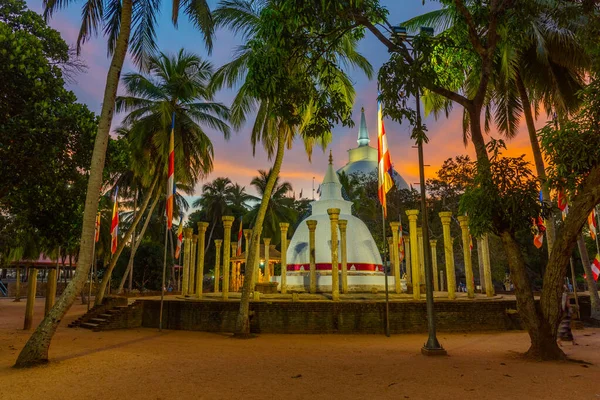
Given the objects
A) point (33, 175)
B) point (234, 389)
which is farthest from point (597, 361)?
point (33, 175)

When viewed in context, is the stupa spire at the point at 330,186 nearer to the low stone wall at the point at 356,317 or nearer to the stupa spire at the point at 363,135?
the low stone wall at the point at 356,317

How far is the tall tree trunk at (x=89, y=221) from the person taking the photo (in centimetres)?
770

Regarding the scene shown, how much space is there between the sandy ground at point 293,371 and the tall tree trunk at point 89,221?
16.6 inches

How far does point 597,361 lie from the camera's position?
8.35 metres

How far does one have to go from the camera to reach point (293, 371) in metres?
7.45

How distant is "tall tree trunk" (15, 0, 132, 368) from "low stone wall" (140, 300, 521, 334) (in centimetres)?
596

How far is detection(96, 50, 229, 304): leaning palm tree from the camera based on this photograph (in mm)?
19938

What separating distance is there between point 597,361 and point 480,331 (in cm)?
508

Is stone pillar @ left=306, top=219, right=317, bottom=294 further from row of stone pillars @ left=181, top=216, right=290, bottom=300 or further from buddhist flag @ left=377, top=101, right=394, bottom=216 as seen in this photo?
buddhist flag @ left=377, top=101, right=394, bottom=216

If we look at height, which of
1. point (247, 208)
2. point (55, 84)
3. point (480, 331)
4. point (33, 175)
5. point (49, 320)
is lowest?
point (480, 331)

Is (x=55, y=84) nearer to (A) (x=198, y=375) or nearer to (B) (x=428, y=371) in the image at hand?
(A) (x=198, y=375)

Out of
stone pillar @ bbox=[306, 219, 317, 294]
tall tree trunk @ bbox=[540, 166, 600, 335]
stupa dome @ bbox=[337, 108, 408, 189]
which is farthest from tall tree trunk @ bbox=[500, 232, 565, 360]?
stupa dome @ bbox=[337, 108, 408, 189]

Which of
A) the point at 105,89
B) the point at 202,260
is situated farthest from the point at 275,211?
the point at 105,89

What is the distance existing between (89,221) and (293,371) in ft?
17.5
